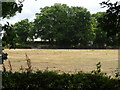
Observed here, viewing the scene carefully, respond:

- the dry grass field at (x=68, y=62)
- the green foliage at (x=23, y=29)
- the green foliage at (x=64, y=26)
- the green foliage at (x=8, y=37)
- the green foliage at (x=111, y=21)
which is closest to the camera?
the green foliage at (x=111, y=21)

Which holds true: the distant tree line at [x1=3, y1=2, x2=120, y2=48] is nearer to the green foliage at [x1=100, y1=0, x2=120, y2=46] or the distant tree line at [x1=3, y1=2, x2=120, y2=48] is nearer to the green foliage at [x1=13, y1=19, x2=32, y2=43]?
the green foliage at [x1=13, y1=19, x2=32, y2=43]

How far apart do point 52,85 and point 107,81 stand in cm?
106

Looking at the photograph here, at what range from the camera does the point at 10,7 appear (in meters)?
5.78

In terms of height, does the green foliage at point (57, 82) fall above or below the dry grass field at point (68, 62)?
above

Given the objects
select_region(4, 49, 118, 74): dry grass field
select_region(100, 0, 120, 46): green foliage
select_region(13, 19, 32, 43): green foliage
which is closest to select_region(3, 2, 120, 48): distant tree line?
select_region(13, 19, 32, 43): green foliage

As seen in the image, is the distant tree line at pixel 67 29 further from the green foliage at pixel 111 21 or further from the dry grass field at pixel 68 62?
the green foliage at pixel 111 21

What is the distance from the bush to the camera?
200 inches

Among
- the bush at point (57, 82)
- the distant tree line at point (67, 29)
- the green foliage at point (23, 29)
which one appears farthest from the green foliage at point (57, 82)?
the green foliage at point (23, 29)

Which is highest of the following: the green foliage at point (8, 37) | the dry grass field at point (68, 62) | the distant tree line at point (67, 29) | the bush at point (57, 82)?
the distant tree line at point (67, 29)

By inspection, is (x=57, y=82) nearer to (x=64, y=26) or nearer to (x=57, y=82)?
(x=57, y=82)

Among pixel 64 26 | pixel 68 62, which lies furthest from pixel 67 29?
pixel 68 62

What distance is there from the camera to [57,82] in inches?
210

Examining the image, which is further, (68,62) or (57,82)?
(68,62)

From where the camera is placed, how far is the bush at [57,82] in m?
5.07
